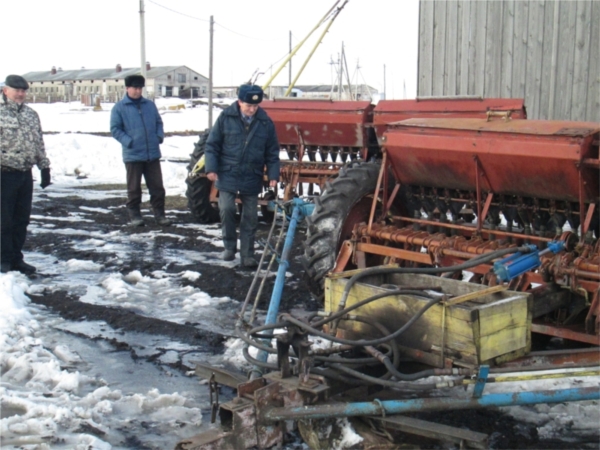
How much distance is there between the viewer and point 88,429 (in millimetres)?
3857

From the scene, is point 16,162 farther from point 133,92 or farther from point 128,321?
point 133,92

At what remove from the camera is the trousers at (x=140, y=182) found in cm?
961

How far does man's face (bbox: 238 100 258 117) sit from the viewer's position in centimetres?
728

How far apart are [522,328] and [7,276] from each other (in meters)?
4.54

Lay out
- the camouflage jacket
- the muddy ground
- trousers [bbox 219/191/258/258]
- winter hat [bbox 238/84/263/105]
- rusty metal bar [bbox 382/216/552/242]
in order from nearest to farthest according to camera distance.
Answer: the muddy ground
rusty metal bar [bbox 382/216/552/242]
the camouflage jacket
winter hat [bbox 238/84/263/105]
trousers [bbox 219/191/258/258]

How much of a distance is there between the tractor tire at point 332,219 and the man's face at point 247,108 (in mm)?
1521

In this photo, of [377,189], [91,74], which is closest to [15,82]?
[377,189]

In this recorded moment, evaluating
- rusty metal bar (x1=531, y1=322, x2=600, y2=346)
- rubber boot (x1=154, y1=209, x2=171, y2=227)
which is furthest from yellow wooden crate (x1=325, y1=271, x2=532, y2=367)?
rubber boot (x1=154, y1=209, x2=171, y2=227)

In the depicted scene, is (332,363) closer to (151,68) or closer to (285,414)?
(285,414)

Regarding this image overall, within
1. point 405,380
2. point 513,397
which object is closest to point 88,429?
point 405,380

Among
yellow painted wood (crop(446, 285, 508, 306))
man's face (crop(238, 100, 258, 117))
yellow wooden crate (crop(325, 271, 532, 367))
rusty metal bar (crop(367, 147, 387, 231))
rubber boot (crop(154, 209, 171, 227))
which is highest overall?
man's face (crop(238, 100, 258, 117))

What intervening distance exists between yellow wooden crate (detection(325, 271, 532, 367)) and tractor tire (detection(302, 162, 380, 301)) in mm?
1464

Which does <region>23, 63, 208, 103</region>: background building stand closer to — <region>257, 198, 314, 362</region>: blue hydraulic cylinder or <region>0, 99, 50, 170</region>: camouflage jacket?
<region>0, 99, 50, 170</region>: camouflage jacket

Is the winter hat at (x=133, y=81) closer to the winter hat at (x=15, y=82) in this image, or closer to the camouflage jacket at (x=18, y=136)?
the camouflage jacket at (x=18, y=136)
